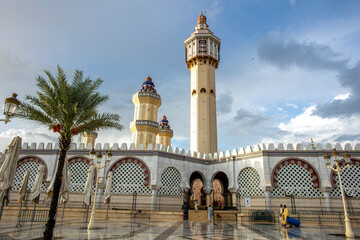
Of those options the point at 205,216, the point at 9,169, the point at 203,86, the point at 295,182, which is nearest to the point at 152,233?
the point at 9,169

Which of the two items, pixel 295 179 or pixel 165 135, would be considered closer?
pixel 295 179

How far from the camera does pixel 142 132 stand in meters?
28.0

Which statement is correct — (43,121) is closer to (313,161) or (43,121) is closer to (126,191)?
(126,191)

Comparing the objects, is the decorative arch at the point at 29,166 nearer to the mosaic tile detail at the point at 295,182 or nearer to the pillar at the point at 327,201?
the mosaic tile detail at the point at 295,182

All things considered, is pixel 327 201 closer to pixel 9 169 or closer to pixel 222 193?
pixel 222 193

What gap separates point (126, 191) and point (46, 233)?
1194 cm

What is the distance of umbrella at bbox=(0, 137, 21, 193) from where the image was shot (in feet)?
24.4

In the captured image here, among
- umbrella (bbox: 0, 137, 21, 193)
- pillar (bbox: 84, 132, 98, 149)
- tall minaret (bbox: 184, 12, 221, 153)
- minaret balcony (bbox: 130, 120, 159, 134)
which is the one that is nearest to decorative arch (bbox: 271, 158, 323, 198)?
tall minaret (bbox: 184, 12, 221, 153)

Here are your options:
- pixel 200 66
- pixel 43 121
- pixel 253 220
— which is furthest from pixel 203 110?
pixel 43 121

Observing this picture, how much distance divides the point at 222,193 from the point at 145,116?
502 inches

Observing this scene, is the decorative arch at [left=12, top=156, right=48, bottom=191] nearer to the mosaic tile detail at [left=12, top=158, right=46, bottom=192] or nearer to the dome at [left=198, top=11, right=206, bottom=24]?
the mosaic tile detail at [left=12, top=158, right=46, bottom=192]

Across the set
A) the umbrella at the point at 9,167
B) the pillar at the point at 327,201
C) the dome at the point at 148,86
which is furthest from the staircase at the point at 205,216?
the dome at the point at 148,86

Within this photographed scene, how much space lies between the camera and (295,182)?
18766 mm

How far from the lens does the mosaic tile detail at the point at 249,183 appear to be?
1953 centimetres
